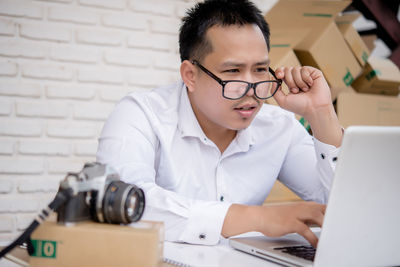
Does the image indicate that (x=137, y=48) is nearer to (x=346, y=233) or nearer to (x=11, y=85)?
(x=11, y=85)

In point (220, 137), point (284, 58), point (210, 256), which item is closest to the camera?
point (210, 256)

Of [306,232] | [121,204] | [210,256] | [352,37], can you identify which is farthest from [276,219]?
[352,37]

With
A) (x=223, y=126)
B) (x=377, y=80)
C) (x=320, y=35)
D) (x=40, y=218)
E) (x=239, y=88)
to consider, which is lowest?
(x=40, y=218)

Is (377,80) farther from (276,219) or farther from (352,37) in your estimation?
(276,219)

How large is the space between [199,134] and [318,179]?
17.6 inches

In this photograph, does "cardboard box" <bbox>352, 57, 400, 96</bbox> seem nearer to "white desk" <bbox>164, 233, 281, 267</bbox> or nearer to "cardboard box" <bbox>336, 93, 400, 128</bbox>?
"cardboard box" <bbox>336, 93, 400, 128</bbox>

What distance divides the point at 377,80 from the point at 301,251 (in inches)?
67.5

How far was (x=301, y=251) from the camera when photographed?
0.88 meters

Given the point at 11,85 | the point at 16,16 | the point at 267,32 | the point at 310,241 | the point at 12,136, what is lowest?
the point at 310,241

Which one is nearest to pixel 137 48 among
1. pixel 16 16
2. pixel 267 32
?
pixel 16 16

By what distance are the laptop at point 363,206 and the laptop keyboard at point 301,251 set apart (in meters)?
0.01

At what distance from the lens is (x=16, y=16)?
1.94 m

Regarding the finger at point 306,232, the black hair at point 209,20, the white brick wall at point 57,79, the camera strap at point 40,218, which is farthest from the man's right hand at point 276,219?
the white brick wall at point 57,79

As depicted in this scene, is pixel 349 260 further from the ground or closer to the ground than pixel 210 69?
closer to the ground
